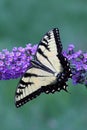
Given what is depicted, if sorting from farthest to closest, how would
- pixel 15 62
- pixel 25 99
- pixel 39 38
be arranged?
pixel 39 38 → pixel 15 62 → pixel 25 99

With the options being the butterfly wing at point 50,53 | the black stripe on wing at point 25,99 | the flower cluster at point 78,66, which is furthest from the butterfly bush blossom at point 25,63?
the black stripe on wing at point 25,99

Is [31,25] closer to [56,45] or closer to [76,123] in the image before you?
[76,123]

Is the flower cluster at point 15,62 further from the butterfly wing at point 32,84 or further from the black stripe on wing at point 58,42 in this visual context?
the black stripe on wing at point 58,42

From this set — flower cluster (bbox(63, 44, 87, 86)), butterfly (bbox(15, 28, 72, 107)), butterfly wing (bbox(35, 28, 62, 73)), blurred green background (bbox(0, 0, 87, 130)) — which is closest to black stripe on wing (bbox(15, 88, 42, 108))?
butterfly (bbox(15, 28, 72, 107))

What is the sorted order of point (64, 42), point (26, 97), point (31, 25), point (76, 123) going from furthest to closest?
point (31, 25), point (64, 42), point (76, 123), point (26, 97)

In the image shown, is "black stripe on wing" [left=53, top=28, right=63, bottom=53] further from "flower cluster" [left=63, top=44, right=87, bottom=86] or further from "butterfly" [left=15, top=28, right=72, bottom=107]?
"flower cluster" [left=63, top=44, right=87, bottom=86]

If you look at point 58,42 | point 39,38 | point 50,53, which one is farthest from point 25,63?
point 39,38

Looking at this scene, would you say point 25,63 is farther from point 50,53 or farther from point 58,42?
point 58,42

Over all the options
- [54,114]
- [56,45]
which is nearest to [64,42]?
[54,114]

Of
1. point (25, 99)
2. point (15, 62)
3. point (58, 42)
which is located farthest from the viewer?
point (15, 62)
